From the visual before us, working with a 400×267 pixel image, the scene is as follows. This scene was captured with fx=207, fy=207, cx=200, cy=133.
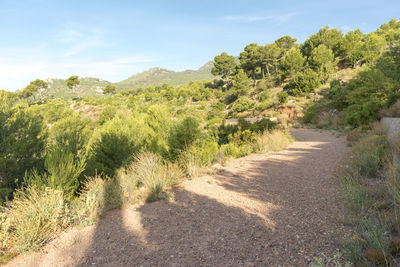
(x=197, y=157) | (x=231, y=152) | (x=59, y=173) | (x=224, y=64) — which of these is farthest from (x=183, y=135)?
(x=224, y=64)

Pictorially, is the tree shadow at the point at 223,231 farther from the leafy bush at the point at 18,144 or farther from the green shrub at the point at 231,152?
the leafy bush at the point at 18,144

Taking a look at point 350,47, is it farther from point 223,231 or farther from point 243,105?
point 223,231

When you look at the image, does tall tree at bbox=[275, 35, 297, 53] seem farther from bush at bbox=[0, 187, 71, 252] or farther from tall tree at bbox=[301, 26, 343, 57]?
bush at bbox=[0, 187, 71, 252]

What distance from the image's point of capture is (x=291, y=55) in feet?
128

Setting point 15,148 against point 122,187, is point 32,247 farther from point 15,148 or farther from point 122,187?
point 15,148

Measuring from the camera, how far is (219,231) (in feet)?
11.0

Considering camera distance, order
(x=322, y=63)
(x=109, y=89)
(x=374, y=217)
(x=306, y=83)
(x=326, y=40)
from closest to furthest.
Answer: (x=374, y=217) → (x=306, y=83) → (x=322, y=63) → (x=326, y=40) → (x=109, y=89)

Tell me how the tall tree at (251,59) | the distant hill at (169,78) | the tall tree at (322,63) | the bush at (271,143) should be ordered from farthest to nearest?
the distant hill at (169,78) → the tall tree at (251,59) → the tall tree at (322,63) → the bush at (271,143)

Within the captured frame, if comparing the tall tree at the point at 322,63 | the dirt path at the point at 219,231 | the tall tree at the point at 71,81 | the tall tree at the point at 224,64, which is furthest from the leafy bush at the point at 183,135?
the tall tree at the point at 71,81

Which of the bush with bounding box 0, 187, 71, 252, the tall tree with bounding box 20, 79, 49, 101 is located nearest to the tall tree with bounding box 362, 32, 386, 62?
the bush with bounding box 0, 187, 71, 252

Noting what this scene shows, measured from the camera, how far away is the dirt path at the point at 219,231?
2721mm

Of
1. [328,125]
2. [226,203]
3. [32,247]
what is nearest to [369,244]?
[226,203]

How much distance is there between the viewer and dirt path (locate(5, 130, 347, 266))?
8.93 ft

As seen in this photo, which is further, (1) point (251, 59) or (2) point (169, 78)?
(2) point (169, 78)
